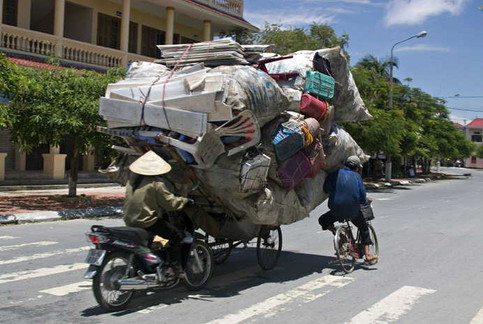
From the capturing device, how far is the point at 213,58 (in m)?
6.56

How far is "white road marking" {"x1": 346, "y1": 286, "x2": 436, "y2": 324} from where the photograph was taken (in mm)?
5438

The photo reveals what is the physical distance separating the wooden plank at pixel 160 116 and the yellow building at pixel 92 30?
14.6m

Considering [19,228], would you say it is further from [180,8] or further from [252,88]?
[180,8]

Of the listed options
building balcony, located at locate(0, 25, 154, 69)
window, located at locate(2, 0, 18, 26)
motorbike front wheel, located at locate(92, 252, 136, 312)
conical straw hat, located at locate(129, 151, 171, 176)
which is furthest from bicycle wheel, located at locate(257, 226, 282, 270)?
window, located at locate(2, 0, 18, 26)

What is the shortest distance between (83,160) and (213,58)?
62.7 ft


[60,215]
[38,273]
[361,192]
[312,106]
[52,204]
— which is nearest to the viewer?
[312,106]

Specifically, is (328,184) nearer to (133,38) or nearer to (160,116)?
(160,116)

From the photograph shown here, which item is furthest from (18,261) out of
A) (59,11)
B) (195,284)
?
(59,11)

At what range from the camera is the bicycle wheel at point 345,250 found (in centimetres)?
740

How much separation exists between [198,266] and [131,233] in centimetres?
117

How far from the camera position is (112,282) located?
5316 millimetres

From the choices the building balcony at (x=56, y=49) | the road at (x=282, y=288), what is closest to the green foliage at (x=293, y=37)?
the building balcony at (x=56, y=49)

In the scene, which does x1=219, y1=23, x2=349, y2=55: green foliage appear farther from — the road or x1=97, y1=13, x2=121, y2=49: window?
the road

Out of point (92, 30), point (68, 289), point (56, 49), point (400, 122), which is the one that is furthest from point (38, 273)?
point (400, 122)
